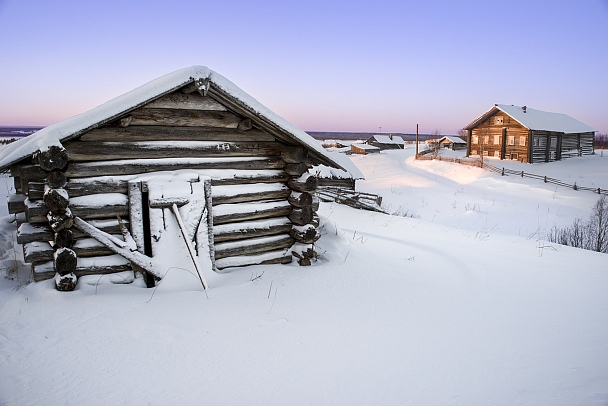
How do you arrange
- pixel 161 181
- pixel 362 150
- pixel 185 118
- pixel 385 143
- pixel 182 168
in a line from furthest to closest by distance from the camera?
pixel 385 143 → pixel 362 150 → pixel 182 168 → pixel 185 118 → pixel 161 181

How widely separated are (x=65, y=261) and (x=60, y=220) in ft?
1.91

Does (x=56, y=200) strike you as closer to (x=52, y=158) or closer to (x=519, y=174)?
(x=52, y=158)

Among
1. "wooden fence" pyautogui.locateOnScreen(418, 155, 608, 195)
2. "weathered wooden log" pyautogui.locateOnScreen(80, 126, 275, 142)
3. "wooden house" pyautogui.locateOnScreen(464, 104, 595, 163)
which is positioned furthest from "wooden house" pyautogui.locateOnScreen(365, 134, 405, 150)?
"weathered wooden log" pyautogui.locateOnScreen(80, 126, 275, 142)

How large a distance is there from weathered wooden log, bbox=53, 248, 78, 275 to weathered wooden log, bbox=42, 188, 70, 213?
0.58 m

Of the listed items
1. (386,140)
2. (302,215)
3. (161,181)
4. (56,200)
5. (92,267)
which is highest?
(386,140)

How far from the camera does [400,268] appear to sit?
268 inches

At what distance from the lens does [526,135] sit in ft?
112

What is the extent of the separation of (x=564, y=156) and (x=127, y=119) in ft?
149

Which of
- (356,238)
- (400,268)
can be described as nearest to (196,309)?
(400,268)

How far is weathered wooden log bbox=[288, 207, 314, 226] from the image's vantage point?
6.69 meters

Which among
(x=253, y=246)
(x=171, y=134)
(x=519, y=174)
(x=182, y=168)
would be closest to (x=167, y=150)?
(x=171, y=134)

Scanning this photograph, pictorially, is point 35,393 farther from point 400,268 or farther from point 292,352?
point 400,268

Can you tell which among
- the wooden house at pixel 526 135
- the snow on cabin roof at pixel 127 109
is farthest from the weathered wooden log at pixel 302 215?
the wooden house at pixel 526 135

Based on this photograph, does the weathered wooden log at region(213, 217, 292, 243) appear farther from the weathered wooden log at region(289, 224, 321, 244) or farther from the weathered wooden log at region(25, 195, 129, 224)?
the weathered wooden log at region(25, 195, 129, 224)
